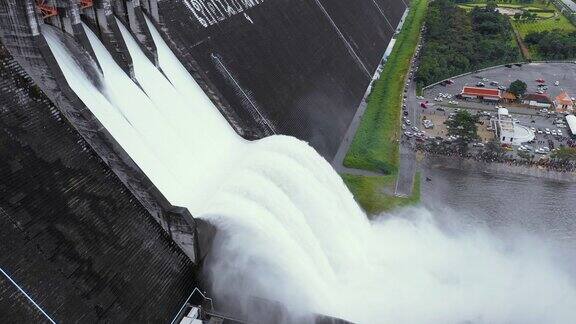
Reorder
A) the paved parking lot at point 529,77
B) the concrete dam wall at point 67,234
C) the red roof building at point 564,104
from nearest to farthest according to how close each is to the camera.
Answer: the concrete dam wall at point 67,234 → the red roof building at point 564,104 → the paved parking lot at point 529,77

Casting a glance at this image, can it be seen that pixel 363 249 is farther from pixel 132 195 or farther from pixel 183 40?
pixel 183 40

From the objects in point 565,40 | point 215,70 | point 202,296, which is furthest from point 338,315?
point 565,40

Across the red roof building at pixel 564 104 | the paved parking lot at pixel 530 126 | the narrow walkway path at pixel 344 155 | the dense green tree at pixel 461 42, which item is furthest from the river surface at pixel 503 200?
the dense green tree at pixel 461 42

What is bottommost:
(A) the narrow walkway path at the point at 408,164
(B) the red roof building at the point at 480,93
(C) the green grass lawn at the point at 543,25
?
(C) the green grass lawn at the point at 543,25

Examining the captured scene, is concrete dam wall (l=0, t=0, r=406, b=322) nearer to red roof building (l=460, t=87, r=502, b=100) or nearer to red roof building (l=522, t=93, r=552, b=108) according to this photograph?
red roof building (l=460, t=87, r=502, b=100)

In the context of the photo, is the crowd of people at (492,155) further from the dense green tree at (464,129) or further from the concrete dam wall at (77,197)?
the concrete dam wall at (77,197)

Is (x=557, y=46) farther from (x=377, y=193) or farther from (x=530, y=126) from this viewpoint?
(x=377, y=193)
